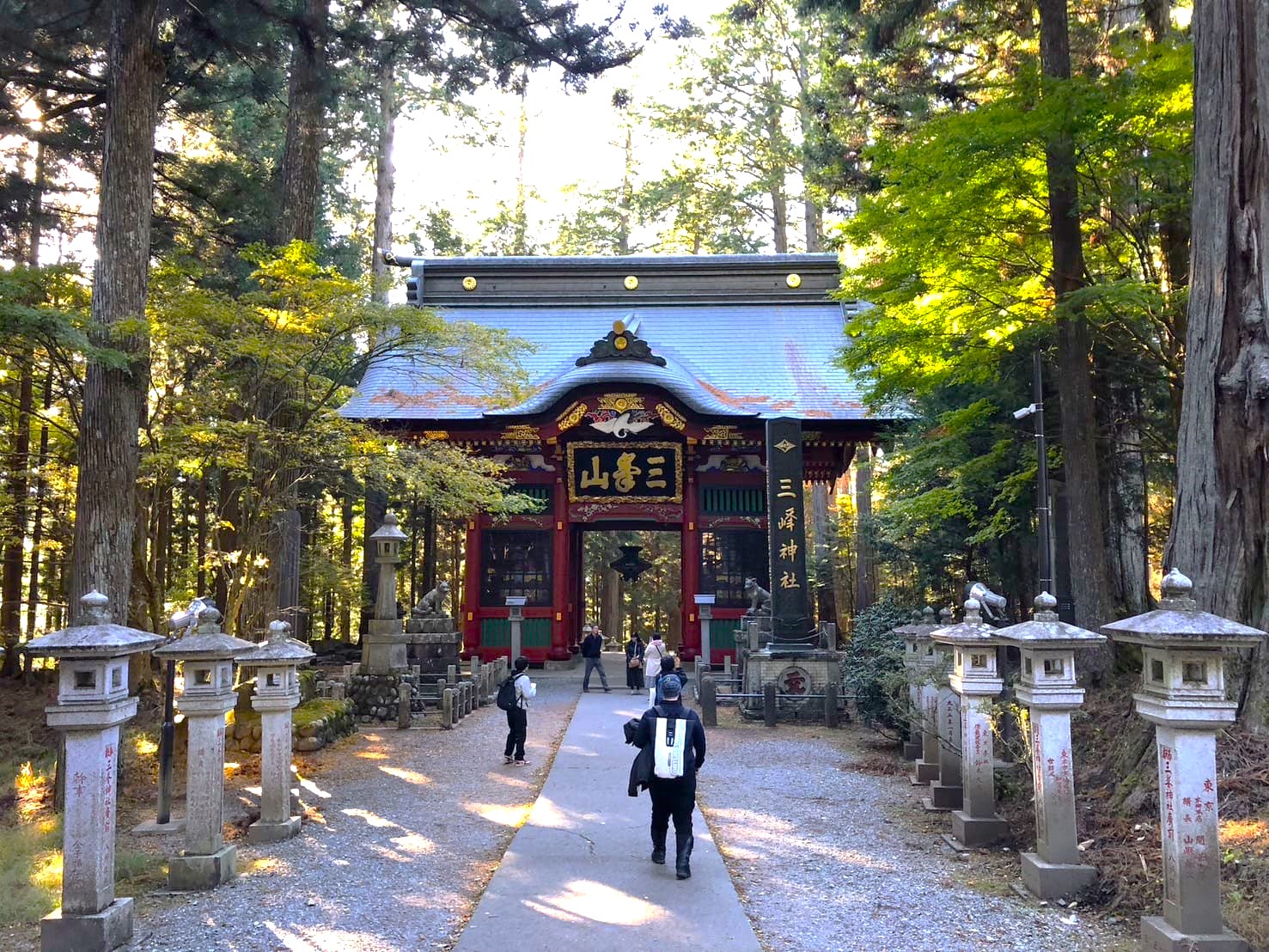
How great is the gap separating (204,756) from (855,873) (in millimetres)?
4393

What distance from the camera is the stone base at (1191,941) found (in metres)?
4.08

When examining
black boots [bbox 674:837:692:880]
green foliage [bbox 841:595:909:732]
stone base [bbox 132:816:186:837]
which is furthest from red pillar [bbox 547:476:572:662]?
black boots [bbox 674:837:692:880]

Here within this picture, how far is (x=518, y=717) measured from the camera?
9.38 m

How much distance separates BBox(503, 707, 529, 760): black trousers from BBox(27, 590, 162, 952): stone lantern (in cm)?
485

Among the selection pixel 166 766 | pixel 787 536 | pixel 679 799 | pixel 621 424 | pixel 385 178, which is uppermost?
pixel 385 178

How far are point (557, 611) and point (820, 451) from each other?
21.3 ft

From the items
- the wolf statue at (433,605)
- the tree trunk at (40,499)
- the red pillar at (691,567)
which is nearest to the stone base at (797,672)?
the red pillar at (691,567)

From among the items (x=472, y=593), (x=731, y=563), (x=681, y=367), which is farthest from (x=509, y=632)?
(x=681, y=367)

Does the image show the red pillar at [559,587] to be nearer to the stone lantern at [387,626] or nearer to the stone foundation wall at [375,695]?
the stone lantern at [387,626]

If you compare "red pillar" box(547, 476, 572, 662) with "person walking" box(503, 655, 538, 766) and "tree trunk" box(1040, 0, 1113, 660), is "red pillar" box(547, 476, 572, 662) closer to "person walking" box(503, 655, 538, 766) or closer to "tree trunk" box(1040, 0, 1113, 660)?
"person walking" box(503, 655, 538, 766)

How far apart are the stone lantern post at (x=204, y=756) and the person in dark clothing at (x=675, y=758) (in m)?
2.78

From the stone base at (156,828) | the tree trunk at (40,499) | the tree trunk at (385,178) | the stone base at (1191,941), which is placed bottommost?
the stone base at (156,828)

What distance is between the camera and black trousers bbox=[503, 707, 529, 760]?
30.8ft

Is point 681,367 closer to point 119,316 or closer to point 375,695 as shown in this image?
A: point 375,695
